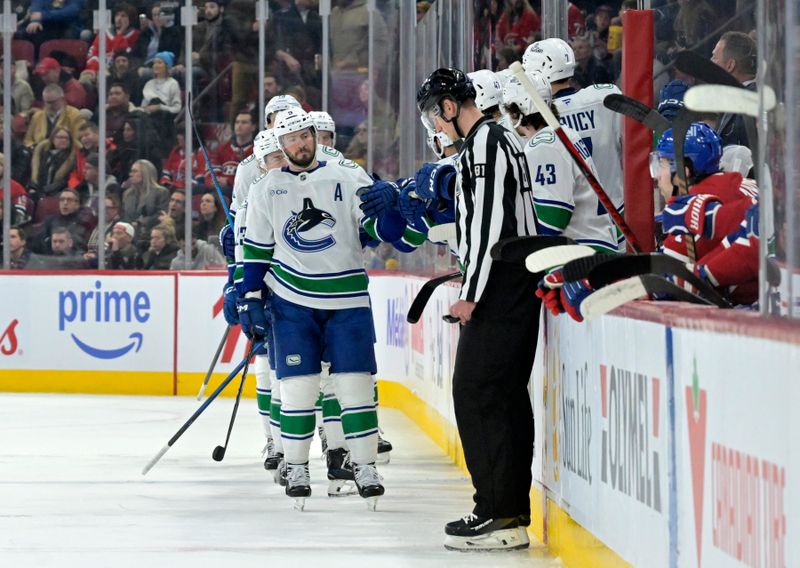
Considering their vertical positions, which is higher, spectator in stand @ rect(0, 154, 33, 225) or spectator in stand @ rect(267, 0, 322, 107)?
spectator in stand @ rect(267, 0, 322, 107)

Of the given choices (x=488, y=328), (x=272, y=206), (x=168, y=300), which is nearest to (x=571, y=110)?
(x=488, y=328)

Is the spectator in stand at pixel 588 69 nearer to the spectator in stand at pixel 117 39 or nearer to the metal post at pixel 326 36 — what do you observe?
the metal post at pixel 326 36

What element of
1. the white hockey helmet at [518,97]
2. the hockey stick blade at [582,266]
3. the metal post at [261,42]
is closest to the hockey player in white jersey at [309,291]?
the white hockey helmet at [518,97]

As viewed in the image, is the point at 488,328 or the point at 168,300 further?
the point at 168,300

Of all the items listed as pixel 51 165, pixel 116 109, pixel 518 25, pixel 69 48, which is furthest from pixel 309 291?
pixel 69 48

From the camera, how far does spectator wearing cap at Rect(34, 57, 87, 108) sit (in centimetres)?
1091

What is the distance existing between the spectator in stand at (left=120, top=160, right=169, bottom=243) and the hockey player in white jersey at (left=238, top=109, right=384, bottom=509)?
5.42 metres

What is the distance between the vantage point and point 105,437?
7.56 meters

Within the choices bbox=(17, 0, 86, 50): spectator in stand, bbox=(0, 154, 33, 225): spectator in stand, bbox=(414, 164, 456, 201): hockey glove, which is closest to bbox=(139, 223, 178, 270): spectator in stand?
bbox=(0, 154, 33, 225): spectator in stand

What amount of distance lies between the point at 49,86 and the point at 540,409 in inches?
293

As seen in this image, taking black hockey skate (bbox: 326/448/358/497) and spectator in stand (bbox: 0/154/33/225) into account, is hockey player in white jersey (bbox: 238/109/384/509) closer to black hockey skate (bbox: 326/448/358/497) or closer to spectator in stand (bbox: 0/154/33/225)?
black hockey skate (bbox: 326/448/358/497)

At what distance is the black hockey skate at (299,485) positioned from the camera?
5156 mm

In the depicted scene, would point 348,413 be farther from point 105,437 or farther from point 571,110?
point 105,437

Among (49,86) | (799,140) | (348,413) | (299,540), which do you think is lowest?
(299,540)
